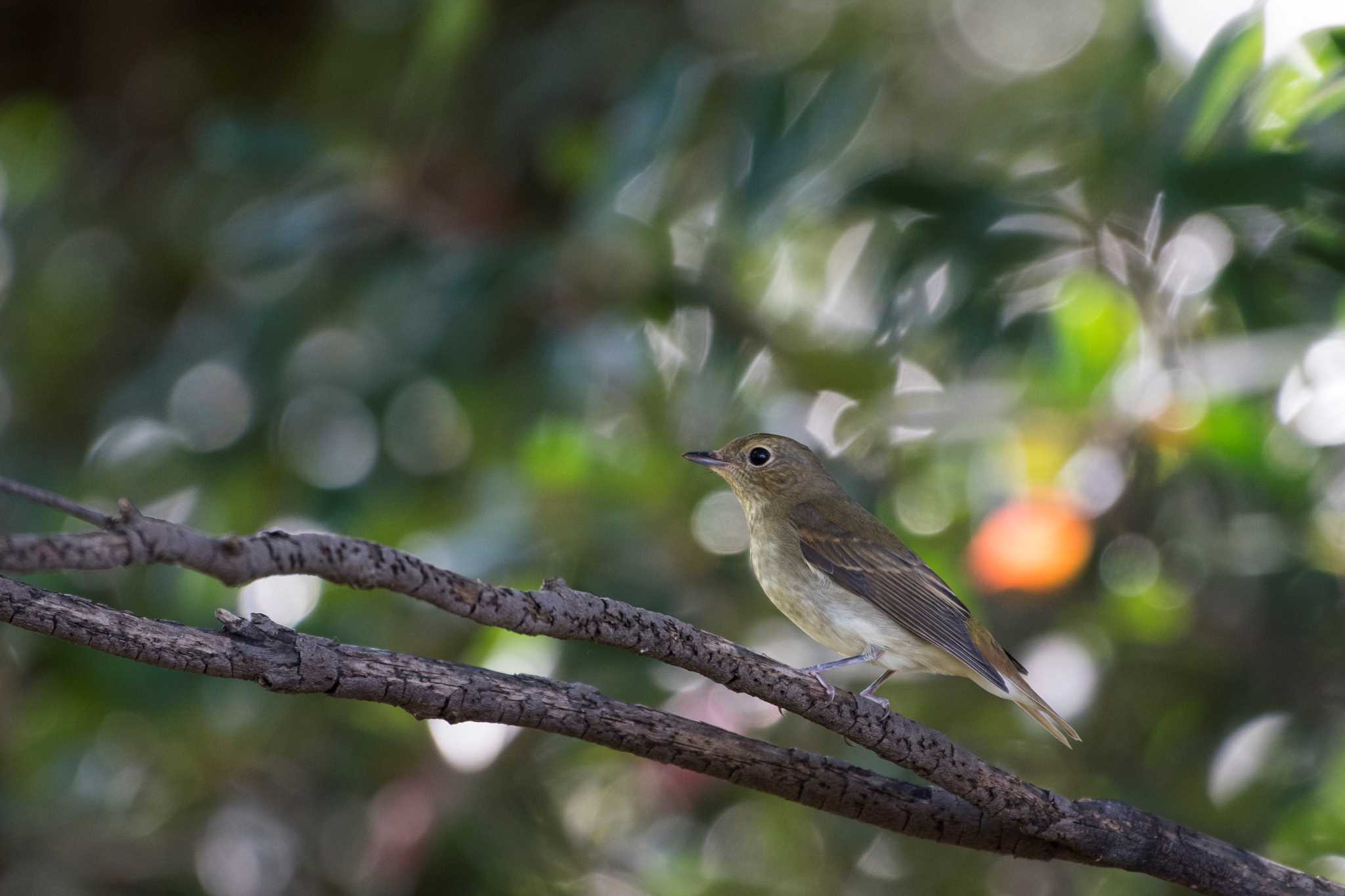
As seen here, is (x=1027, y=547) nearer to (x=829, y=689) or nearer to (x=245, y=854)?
(x=829, y=689)

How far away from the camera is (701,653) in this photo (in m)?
1.77

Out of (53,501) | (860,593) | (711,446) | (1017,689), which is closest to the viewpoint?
(53,501)

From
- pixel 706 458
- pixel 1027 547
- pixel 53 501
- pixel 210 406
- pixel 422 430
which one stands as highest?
pixel 422 430

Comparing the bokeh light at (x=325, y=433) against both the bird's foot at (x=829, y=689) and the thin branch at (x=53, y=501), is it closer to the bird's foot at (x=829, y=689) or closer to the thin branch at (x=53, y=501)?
the bird's foot at (x=829, y=689)

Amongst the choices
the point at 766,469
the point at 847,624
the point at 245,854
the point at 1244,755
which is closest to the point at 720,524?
the point at 766,469

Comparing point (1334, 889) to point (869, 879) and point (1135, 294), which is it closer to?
point (1135, 294)

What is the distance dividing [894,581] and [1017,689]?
43cm

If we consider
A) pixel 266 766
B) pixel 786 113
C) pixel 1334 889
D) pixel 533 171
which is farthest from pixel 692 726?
pixel 533 171

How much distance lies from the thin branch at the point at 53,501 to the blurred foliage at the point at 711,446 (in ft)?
8.22

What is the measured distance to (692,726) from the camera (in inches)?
76.9

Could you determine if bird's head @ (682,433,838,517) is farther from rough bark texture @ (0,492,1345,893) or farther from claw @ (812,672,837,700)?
claw @ (812,672,837,700)

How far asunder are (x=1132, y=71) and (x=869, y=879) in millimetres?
2753

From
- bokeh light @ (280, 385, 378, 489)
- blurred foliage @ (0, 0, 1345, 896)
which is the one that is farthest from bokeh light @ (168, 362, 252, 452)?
bokeh light @ (280, 385, 378, 489)

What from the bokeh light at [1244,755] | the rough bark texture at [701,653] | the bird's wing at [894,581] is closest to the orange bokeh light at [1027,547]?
the bird's wing at [894,581]
